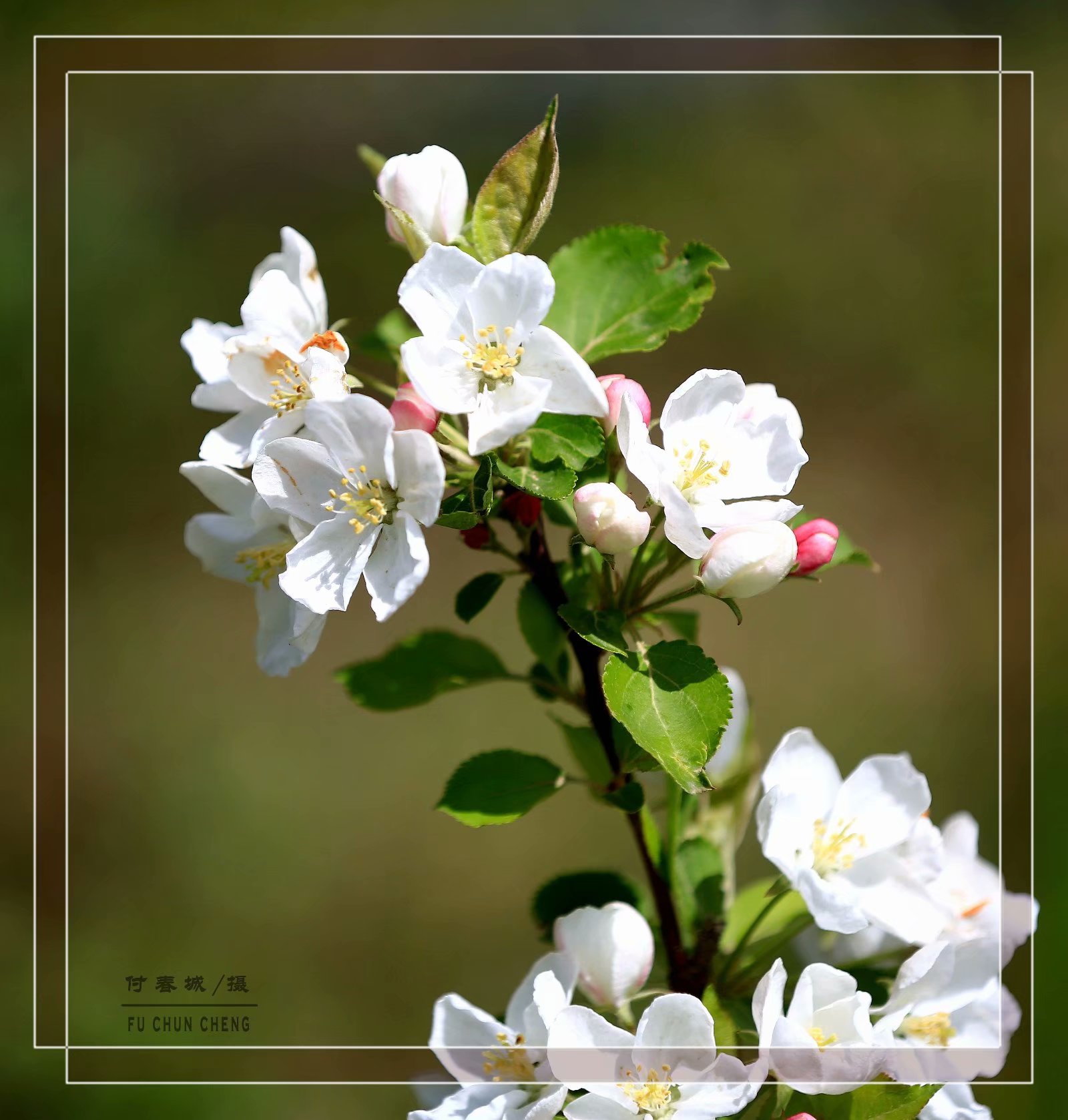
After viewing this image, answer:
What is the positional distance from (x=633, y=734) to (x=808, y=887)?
250mm

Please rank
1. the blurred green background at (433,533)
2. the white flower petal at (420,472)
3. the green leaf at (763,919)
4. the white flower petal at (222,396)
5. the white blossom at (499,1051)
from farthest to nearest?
the blurred green background at (433,533) < the green leaf at (763,919) < the white flower petal at (222,396) < the white blossom at (499,1051) < the white flower petal at (420,472)

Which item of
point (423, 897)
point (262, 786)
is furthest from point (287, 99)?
point (423, 897)

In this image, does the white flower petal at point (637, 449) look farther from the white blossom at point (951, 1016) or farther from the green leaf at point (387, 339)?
the white blossom at point (951, 1016)

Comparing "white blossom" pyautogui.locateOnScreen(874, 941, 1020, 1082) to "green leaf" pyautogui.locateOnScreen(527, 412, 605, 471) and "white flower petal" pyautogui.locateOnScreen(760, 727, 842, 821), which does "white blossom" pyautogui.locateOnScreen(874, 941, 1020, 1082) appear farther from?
"green leaf" pyautogui.locateOnScreen(527, 412, 605, 471)

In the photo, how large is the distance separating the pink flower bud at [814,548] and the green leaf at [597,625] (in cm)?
17

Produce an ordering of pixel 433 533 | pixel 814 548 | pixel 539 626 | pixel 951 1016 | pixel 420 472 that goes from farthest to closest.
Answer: pixel 433 533
pixel 539 626
pixel 951 1016
pixel 814 548
pixel 420 472

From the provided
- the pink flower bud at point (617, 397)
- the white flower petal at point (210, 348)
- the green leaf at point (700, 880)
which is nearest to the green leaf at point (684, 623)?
the green leaf at point (700, 880)

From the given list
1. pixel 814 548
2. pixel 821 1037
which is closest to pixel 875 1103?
pixel 821 1037

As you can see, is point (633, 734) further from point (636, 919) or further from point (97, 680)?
point (97, 680)

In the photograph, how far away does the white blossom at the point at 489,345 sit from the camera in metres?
0.91

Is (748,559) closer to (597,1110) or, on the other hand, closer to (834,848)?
(834,848)

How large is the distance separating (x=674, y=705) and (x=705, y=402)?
0.95 ft

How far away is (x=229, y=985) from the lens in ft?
4.83

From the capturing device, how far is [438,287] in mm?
938
